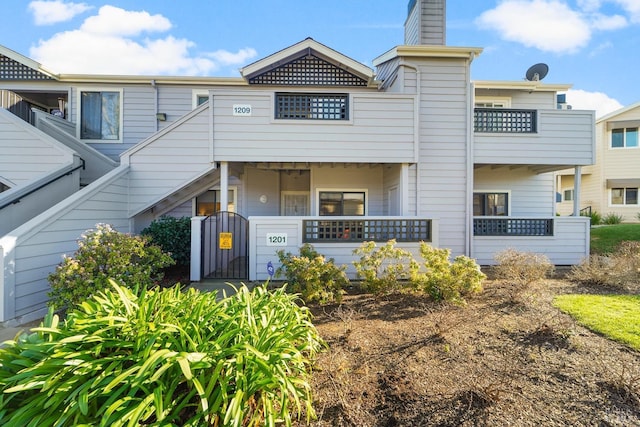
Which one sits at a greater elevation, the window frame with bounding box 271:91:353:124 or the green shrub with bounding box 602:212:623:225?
the window frame with bounding box 271:91:353:124

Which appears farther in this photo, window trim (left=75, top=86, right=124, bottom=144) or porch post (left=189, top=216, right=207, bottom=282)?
window trim (left=75, top=86, right=124, bottom=144)

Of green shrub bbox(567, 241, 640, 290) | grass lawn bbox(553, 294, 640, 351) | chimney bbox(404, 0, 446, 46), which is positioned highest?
chimney bbox(404, 0, 446, 46)

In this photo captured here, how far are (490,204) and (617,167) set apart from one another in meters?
14.7

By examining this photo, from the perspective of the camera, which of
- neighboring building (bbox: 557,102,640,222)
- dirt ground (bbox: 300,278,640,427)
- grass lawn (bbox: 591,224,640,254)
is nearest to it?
Result: dirt ground (bbox: 300,278,640,427)

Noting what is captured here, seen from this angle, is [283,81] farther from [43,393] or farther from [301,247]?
[43,393]

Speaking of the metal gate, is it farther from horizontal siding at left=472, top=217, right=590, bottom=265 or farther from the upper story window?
horizontal siding at left=472, top=217, right=590, bottom=265

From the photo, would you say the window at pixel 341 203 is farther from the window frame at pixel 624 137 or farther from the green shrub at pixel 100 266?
the window frame at pixel 624 137

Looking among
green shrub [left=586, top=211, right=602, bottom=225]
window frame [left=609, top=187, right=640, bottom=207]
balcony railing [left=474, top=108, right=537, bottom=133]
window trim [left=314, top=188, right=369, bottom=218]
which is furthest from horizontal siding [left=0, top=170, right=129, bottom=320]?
window frame [left=609, top=187, right=640, bottom=207]

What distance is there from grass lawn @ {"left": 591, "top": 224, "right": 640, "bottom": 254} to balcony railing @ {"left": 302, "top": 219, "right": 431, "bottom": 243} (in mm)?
7721

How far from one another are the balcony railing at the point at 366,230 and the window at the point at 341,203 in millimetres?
2838

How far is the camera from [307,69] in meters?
9.39

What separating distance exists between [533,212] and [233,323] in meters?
11.3

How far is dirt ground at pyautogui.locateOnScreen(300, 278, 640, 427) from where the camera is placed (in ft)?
8.04

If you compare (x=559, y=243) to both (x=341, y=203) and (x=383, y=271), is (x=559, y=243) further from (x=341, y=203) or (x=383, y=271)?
(x=341, y=203)
